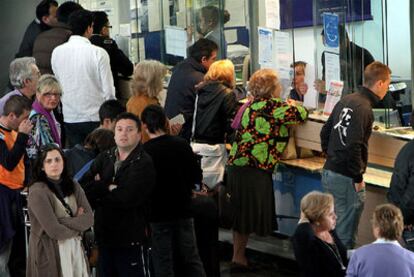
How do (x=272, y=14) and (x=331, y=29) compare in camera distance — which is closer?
(x=331, y=29)

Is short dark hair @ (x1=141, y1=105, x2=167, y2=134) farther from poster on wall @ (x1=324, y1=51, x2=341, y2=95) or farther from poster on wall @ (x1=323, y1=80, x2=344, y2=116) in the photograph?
poster on wall @ (x1=324, y1=51, x2=341, y2=95)

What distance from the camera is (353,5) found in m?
7.87

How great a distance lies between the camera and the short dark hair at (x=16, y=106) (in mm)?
7348

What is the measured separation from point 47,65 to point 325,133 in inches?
135

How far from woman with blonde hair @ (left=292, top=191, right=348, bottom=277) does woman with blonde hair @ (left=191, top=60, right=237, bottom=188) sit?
2468 mm

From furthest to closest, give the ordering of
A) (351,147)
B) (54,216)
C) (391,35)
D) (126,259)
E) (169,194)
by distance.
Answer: (391,35), (351,147), (169,194), (126,259), (54,216)

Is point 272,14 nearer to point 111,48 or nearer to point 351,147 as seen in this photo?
point 111,48

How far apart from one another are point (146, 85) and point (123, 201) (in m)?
1.89

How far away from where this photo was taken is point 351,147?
7152 mm

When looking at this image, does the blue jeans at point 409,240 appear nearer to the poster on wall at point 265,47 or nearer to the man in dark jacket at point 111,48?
the poster on wall at point 265,47

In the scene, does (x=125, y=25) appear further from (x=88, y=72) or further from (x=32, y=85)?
(x=32, y=85)

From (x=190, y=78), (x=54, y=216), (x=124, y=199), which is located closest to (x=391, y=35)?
(x=190, y=78)

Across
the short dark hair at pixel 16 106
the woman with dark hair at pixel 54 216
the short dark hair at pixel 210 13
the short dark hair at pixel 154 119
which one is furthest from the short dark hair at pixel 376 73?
the short dark hair at pixel 210 13

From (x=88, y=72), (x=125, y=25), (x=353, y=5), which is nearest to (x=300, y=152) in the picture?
(x=353, y=5)
